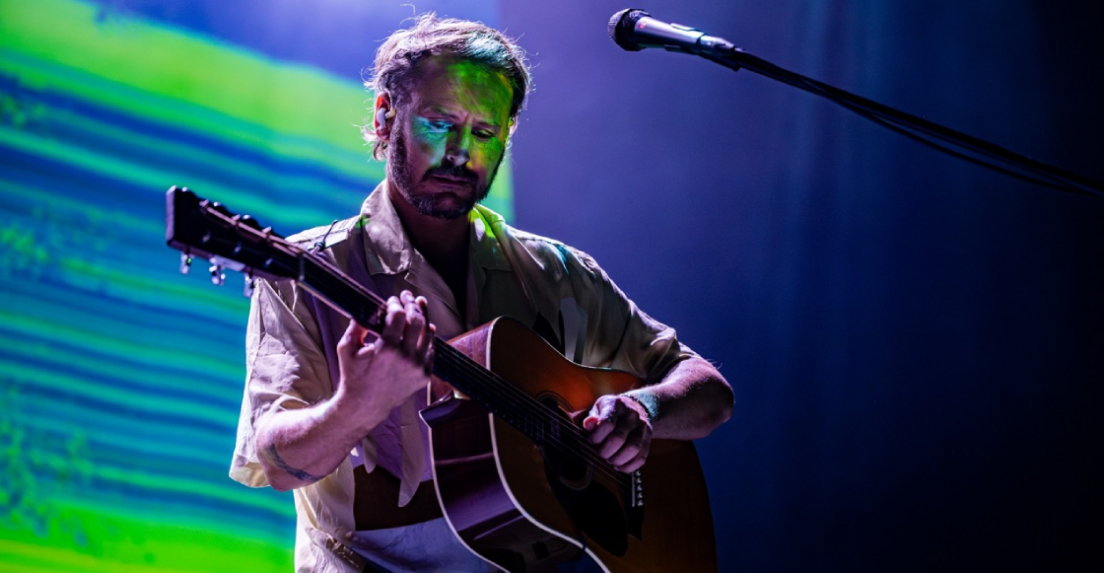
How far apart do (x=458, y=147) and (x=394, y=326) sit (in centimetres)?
78

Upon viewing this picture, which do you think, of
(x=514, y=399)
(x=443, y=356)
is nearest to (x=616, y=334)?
(x=514, y=399)

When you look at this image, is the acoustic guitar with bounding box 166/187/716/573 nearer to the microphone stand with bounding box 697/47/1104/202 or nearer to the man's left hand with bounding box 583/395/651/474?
the man's left hand with bounding box 583/395/651/474

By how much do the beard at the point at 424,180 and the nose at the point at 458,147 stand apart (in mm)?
21

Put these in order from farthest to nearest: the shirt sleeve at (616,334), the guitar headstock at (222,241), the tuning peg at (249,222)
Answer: the shirt sleeve at (616,334)
the tuning peg at (249,222)
the guitar headstock at (222,241)

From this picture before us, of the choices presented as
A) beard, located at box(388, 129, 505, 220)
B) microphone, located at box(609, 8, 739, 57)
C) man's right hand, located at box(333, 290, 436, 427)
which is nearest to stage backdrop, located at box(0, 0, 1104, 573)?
beard, located at box(388, 129, 505, 220)

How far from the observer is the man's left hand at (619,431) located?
7.72ft

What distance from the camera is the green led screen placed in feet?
9.77

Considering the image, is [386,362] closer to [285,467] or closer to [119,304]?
[285,467]

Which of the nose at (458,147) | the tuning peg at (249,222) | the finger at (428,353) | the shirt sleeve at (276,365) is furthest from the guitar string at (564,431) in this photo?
the nose at (458,147)

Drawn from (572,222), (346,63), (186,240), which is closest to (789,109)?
(572,222)

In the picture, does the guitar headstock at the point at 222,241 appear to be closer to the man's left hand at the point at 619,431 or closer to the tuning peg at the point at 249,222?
the tuning peg at the point at 249,222

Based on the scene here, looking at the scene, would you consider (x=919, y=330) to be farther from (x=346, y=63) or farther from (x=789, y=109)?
(x=346, y=63)

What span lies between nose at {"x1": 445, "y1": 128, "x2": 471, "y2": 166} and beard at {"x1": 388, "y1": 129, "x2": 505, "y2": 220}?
0.07 feet

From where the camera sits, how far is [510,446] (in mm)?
2115
